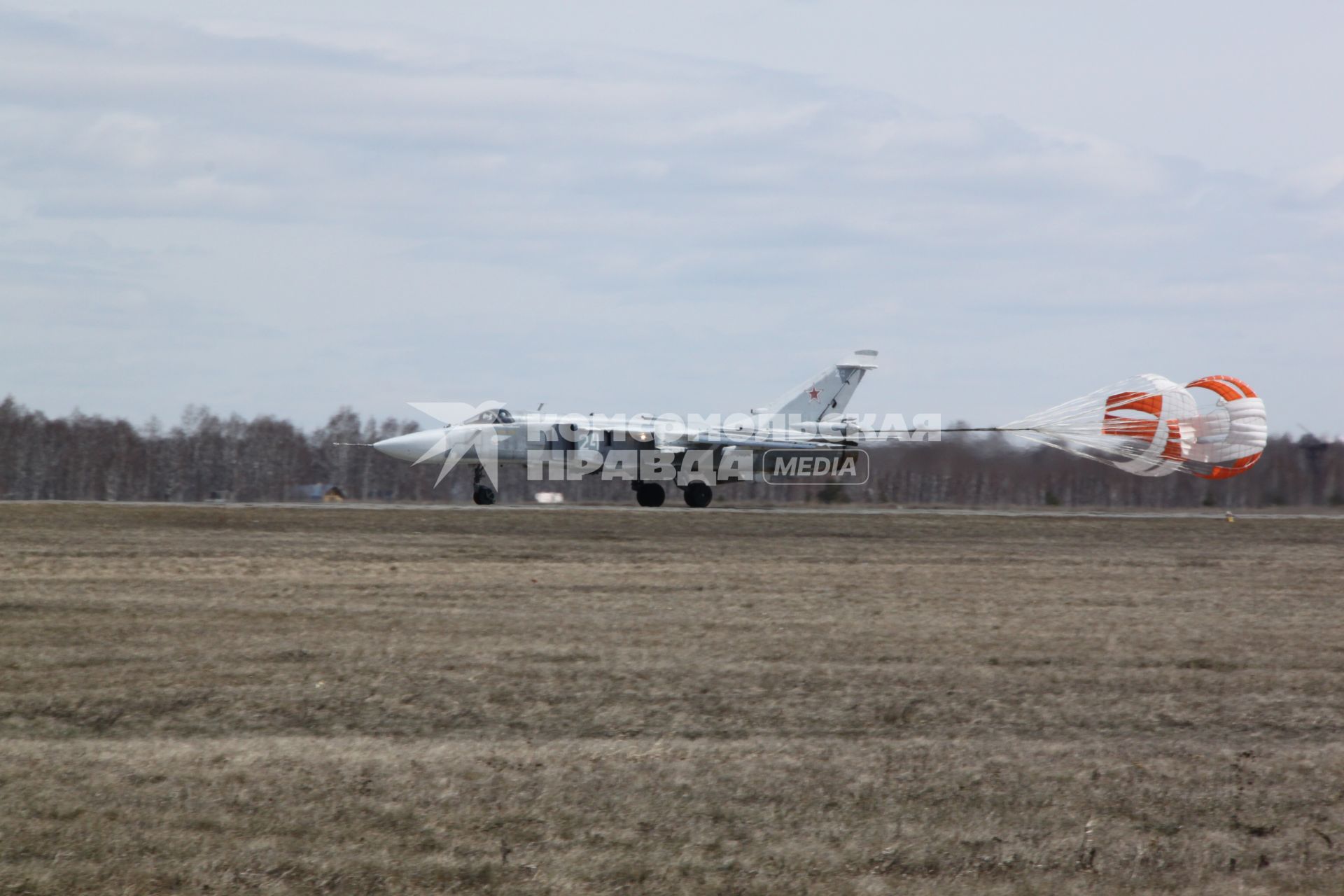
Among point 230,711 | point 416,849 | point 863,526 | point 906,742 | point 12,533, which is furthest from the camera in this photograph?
point 863,526

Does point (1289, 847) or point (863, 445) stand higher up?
point (863, 445)

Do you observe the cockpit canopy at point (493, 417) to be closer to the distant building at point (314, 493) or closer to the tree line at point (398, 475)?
the tree line at point (398, 475)

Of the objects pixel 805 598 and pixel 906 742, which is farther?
pixel 805 598

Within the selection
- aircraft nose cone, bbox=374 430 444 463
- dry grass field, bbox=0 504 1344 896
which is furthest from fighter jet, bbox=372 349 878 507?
dry grass field, bbox=0 504 1344 896

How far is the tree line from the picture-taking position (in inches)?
1638

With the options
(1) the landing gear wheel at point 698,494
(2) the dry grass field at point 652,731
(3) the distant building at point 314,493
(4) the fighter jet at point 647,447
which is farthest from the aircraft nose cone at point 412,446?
(3) the distant building at point 314,493

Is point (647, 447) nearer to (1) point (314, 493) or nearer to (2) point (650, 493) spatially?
(2) point (650, 493)

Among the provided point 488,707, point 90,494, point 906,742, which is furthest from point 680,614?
point 90,494

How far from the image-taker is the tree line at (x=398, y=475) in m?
41.6

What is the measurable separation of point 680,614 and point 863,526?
48.5ft

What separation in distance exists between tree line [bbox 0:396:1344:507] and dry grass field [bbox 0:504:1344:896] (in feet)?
64.1

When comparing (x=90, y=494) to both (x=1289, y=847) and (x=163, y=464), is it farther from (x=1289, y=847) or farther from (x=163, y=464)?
(x=1289, y=847)

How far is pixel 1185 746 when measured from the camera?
906 centimetres

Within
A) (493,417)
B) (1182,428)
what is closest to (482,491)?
(493,417)
